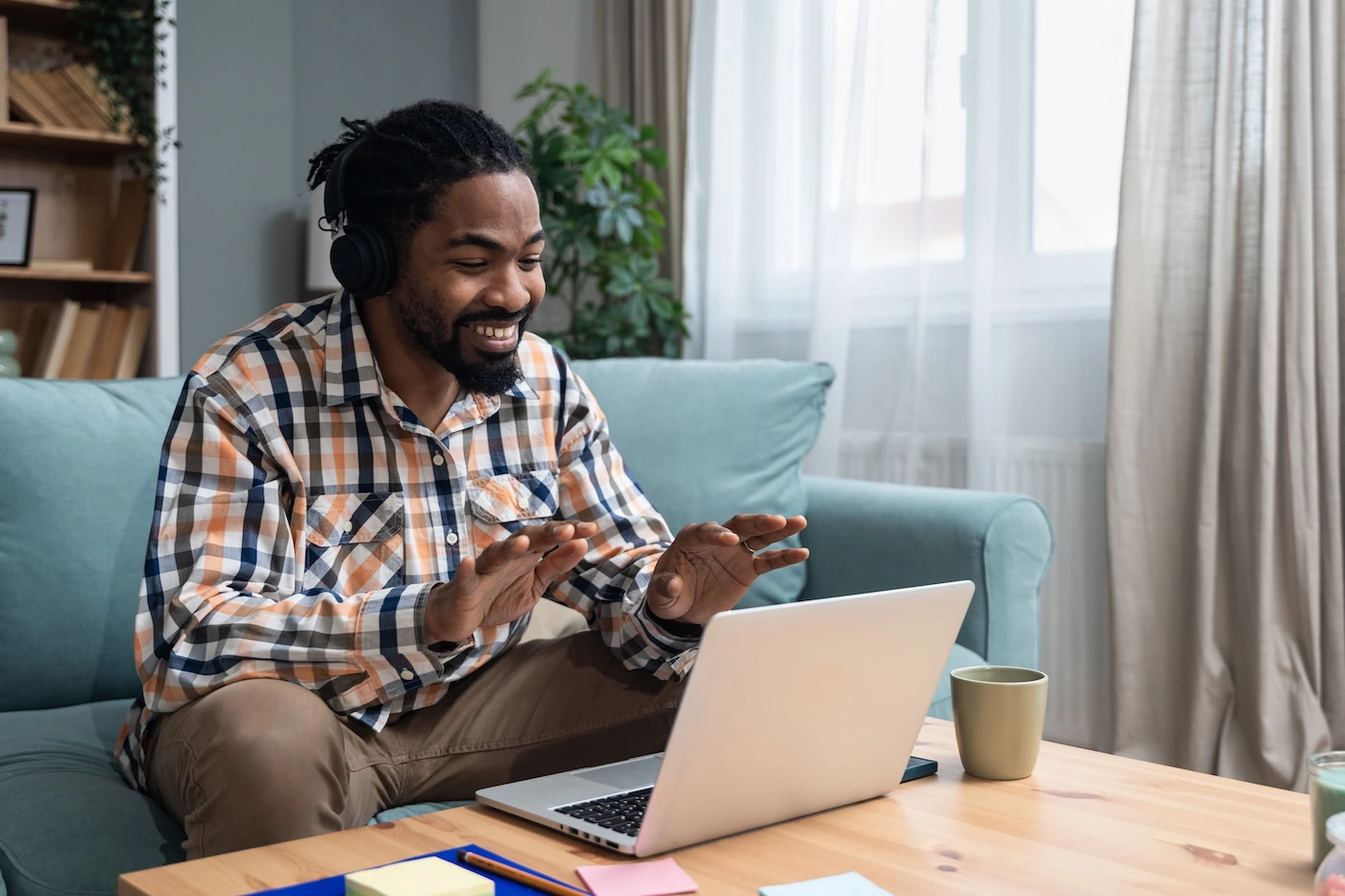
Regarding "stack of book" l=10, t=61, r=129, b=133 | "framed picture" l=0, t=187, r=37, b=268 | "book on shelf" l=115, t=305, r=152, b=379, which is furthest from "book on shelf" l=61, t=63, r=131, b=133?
"book on shelf" l=115, t=305, r=152, b=379

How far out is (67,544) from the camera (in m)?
1.55

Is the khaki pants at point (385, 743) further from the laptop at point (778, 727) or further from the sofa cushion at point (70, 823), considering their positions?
the laptop at point (778, 727)

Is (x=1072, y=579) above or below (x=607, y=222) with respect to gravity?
below

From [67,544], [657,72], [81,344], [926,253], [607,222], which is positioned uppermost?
[657,72]

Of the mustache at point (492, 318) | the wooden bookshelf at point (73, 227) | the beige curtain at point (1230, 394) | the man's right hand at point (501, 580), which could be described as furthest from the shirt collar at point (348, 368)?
the wooden bookshelf at point (73, 227)

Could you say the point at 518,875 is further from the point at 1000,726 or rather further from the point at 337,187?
the point at 337,187

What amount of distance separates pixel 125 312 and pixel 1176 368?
257 cm

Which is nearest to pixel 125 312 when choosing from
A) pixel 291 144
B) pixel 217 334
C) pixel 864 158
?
pixel 217 334

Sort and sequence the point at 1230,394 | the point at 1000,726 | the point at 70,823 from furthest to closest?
1. the point at 1230,394
2. the point at 70,823
3. the point at 1000,726

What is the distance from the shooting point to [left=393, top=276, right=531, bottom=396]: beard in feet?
4.60

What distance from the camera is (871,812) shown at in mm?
962

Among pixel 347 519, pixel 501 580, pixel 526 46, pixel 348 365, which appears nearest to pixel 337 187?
pixel 348 365

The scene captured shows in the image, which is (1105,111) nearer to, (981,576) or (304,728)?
(981,576)

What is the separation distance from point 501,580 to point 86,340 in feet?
8.71
